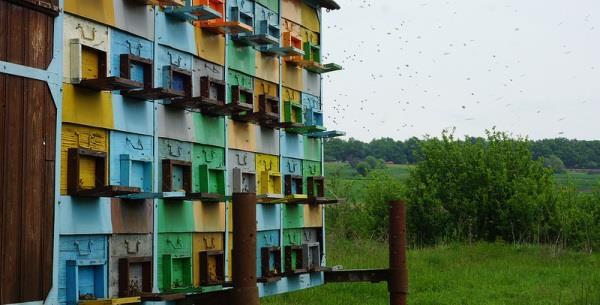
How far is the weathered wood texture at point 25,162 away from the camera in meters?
6.67

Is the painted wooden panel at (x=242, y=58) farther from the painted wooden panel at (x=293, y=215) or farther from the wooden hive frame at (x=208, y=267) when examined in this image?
the wooden hive frame at (x=208, y=267)

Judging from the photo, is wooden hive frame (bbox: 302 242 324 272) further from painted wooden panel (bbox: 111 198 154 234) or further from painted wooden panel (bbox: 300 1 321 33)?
painted wooden panel (bbox: 111 198 154 234)

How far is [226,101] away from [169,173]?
169 centimetres

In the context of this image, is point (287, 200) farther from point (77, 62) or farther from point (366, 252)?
point (366, 252)

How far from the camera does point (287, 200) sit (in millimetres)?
10805

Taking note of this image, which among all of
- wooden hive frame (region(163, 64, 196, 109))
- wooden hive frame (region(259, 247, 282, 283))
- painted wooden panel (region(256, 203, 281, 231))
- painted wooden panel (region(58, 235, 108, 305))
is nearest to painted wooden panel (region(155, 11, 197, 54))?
wooden hive frame (region(163, 64, 196, 109))

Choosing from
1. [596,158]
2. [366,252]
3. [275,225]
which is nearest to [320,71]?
[275,225]

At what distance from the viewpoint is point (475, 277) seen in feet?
74.4

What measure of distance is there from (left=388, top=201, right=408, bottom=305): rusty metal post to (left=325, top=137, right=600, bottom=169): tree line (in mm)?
75355

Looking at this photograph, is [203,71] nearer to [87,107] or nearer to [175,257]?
[175,257]

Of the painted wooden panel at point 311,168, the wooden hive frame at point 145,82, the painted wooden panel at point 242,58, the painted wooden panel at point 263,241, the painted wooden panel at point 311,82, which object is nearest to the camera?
the wooden hive frame at point 145,82

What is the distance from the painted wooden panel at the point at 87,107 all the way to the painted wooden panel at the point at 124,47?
0.32 meters

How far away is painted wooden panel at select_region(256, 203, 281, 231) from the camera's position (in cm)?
1098

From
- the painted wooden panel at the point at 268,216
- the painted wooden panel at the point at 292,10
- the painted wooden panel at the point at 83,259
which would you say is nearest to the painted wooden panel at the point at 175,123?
the painted wooden panel at the point at 83,259
